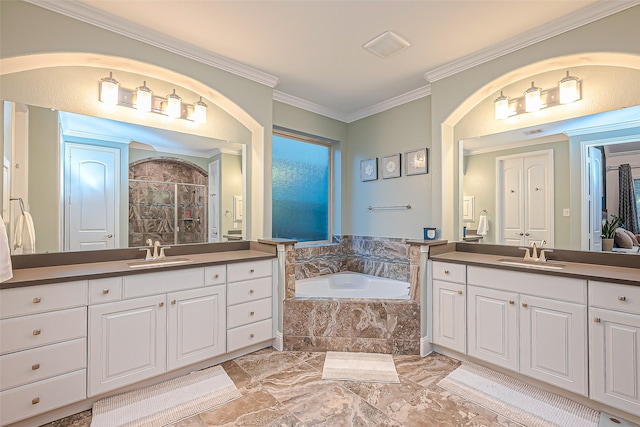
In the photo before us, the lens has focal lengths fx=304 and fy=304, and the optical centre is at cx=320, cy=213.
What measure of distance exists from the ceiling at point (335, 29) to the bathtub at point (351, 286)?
2.31 meters

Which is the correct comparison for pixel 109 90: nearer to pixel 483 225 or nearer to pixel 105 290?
pixel 105 290

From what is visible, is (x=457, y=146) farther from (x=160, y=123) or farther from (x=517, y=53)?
(x=160, y=123)

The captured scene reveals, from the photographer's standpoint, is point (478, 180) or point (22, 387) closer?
point (22, 387)

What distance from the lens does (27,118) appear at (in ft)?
6.93

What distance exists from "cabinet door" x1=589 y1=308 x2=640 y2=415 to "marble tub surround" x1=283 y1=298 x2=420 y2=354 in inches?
46.1

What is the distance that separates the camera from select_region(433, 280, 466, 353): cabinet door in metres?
2.52

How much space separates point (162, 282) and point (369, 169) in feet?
9.38

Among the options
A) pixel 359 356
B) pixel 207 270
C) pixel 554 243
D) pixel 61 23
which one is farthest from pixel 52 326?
pixel 554 243

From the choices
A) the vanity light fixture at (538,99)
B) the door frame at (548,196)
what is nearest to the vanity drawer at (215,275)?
the door frame at (548,196)

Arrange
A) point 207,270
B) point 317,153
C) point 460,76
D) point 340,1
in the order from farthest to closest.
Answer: point 317,153 → point 460,76 → point 207,270 → point 340,1

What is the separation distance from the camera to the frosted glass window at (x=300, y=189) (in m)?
3.95

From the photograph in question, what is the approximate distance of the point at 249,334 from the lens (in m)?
2.66

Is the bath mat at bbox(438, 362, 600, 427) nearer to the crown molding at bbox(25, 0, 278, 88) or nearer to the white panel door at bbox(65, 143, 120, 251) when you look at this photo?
the white panel door at bbox(65, 143, 120, 251)

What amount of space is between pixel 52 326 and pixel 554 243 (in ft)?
11.9
